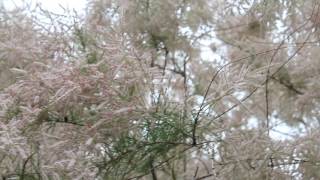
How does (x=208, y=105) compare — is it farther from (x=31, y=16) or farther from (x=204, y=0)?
(x=204, y=0)

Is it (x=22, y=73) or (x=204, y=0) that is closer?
(x=22, y=73)

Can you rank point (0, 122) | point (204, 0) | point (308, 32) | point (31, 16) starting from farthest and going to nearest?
1. point (204, 0)
2. point (308, 32)
3. point (31, 16)
4. point (0, 122)

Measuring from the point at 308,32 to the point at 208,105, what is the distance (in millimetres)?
1378

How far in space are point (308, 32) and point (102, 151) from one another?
1683 millimetres

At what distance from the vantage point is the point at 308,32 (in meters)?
3.85

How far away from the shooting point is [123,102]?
2.54 meters

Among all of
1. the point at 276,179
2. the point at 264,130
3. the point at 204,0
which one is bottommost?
the point at 276,179

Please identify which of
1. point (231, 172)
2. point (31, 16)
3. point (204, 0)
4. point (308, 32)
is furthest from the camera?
point (204, 0)

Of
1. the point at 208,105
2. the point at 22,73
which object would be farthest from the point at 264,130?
the point at 22,73

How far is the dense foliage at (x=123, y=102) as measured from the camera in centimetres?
251

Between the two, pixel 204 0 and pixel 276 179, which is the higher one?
pixel 204 0

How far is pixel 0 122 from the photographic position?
2.43 meters

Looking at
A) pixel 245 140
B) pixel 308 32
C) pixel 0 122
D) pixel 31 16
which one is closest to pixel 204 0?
pixel 308 32

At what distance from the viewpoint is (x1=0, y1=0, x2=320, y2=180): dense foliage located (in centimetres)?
251
